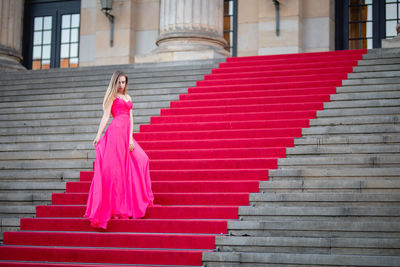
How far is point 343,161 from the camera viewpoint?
9188 millimetres

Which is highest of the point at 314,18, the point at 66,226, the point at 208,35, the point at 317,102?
the point at 314,18

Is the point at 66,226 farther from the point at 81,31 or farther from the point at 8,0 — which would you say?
the point at 81,31

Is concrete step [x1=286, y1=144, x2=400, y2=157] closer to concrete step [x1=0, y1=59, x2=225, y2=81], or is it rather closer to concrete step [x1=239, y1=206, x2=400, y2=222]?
concrete step [x1=239, y1=206, x2=400, y2=222]

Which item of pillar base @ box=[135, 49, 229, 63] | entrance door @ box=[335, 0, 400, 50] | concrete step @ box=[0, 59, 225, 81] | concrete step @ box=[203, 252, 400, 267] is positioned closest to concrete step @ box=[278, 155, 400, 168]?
concrete step @ box=[203, 252, 400, 267]

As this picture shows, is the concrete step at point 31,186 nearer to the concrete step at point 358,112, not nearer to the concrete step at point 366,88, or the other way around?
the concrete step at point 358,112

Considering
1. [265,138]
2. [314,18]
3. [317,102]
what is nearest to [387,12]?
[314,18]

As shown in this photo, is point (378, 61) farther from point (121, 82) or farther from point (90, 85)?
point (90, 85)

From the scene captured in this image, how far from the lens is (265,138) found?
10.4 meters

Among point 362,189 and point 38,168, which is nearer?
point 362,189

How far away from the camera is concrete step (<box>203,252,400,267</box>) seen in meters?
7.11

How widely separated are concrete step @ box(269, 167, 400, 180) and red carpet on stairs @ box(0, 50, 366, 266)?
0.88ft

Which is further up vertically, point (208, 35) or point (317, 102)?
point (208, 35)

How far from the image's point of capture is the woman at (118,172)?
8.55 meters

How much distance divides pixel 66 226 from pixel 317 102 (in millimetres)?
5008
